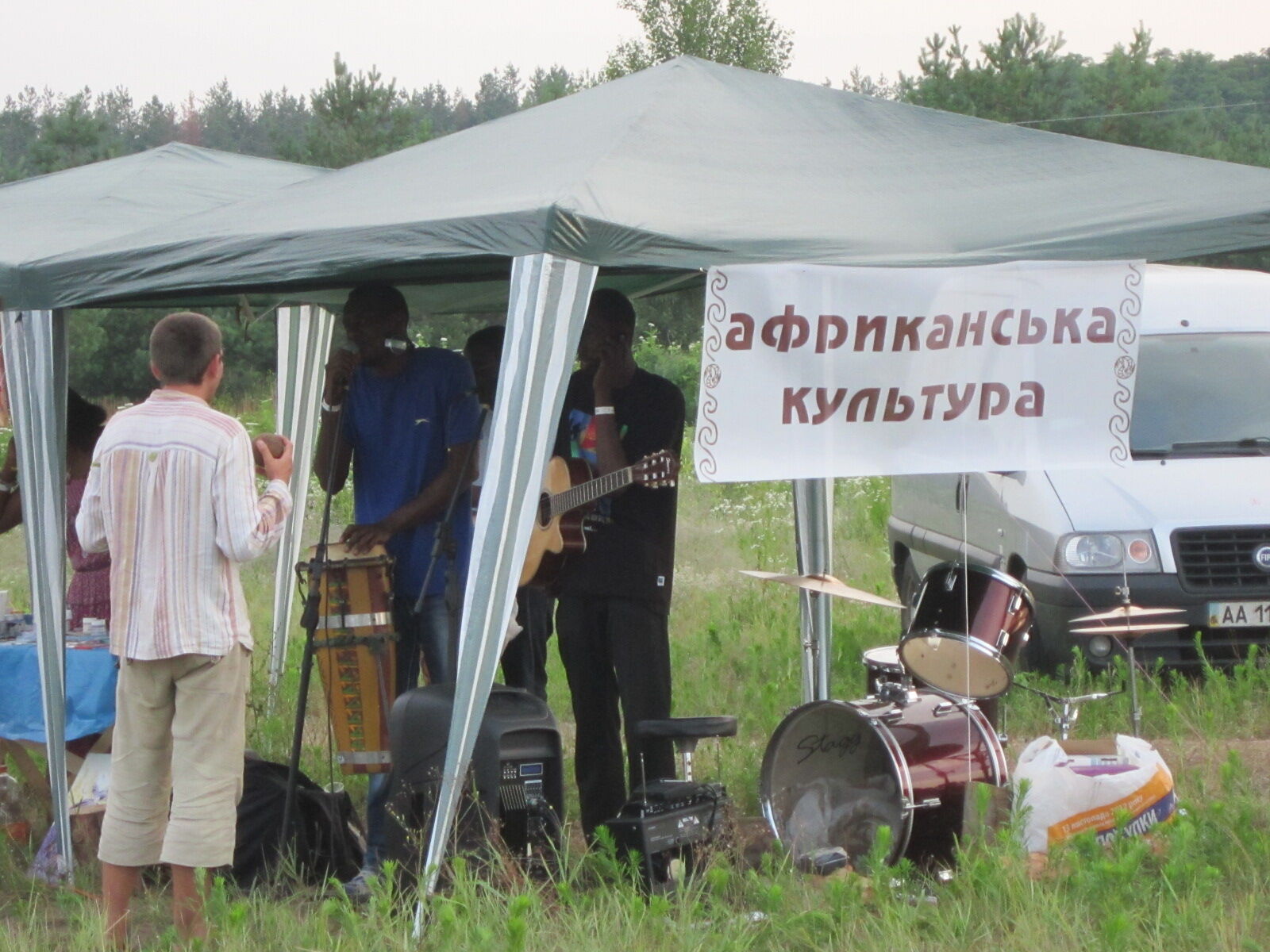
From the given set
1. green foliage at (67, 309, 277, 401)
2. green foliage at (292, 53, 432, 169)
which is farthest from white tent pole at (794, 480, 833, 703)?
green foliage at (292, 53, 432, 169)

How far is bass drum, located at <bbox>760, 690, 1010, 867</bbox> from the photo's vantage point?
473cm

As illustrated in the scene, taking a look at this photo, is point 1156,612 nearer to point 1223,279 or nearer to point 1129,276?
point 1129,276

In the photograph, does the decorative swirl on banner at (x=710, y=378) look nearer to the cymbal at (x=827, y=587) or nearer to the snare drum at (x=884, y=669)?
the cymbal at (x=827, y=587)

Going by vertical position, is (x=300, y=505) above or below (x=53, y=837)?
above

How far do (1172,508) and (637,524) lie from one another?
3213 millimetres

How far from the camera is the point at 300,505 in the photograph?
27.7 ft

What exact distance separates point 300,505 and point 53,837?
3.39 m

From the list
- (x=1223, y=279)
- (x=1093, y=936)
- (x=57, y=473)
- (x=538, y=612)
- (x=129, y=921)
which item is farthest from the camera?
(x=1223, y=279)

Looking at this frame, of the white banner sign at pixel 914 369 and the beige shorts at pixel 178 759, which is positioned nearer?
the beige shorts at pixel 178 759

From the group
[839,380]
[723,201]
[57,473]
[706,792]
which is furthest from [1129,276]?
[57,473]

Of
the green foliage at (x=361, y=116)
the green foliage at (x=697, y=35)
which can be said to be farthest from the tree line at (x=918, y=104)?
the green foliage at (x=697, y=35)

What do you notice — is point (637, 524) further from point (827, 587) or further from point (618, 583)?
point (827, 587)

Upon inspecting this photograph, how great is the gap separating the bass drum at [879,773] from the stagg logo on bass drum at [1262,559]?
2680mm

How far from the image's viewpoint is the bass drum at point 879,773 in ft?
15.5
